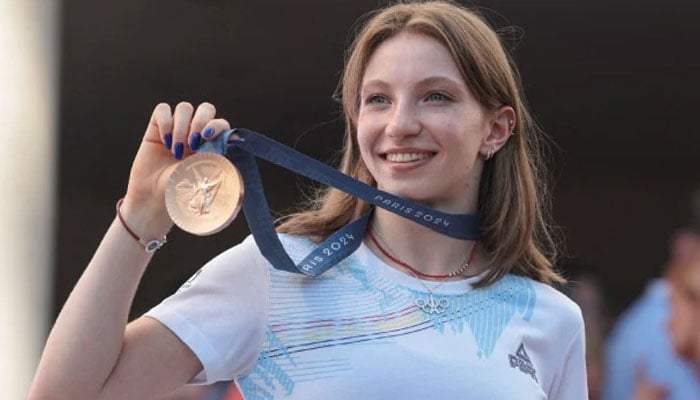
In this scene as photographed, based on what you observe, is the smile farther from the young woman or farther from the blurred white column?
the blurred white column

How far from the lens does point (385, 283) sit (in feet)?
8.35

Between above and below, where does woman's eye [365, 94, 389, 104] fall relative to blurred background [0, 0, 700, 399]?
above

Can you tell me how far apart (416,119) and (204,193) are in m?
0.51

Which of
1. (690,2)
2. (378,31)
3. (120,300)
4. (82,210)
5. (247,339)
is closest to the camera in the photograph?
(120,300)

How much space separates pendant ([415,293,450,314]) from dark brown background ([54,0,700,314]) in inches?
120

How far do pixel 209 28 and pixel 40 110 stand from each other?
0.73 metres

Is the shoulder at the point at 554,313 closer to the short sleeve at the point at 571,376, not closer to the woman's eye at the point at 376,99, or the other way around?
the short sleeve at the point at 571,376

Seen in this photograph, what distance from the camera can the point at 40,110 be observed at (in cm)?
569

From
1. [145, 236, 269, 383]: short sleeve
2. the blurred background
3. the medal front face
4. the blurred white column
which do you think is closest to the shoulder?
[145, 236, 269, 383]: short sleeve

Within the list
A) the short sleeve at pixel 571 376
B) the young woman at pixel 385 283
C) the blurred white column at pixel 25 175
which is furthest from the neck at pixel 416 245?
the blurred white column at pixel 25 175

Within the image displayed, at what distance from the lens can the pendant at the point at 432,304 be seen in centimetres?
252

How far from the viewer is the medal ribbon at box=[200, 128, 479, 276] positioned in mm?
2305

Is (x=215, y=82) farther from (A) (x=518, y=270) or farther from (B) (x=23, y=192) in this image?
(A) (x=518, y=270)

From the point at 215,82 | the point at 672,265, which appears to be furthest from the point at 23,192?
the point at 672,265
